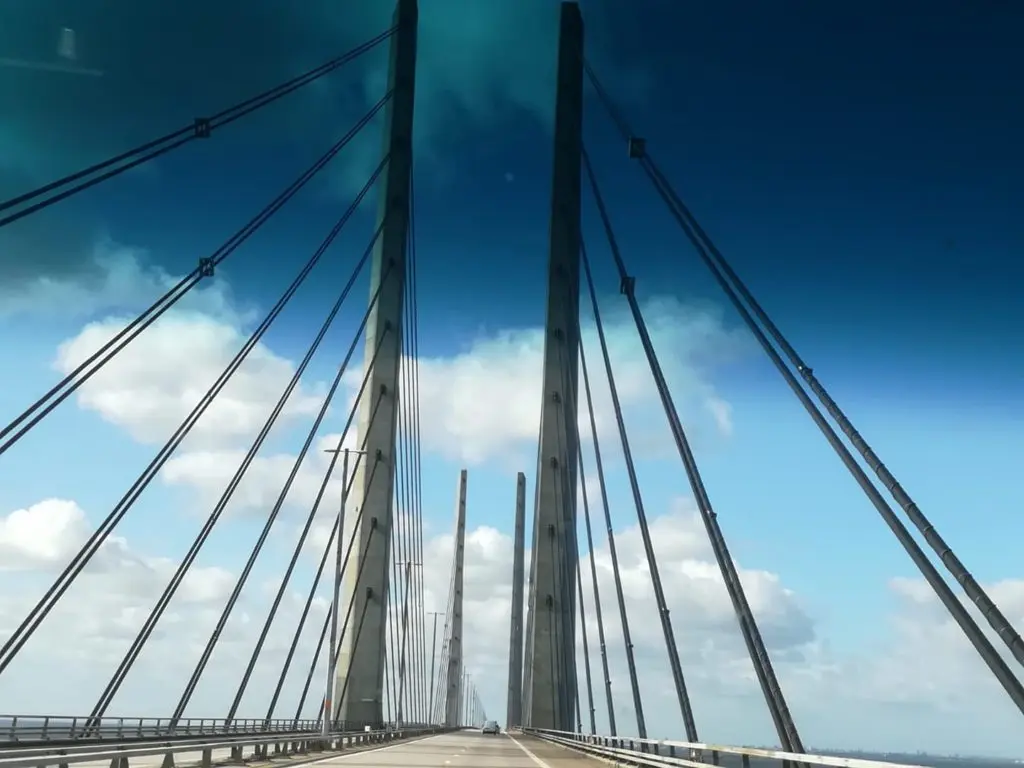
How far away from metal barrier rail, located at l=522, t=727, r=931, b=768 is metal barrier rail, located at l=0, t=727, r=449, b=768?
28.5 feet

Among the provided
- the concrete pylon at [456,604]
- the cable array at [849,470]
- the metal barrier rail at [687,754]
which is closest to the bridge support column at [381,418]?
the metal barrier rail at [687,754]

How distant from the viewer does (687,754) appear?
23.0 m

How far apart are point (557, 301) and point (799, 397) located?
30638mm

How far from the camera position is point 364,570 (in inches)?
1916

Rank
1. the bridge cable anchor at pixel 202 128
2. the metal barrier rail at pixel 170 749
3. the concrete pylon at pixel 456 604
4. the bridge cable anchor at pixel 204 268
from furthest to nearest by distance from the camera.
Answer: the concrete pylon at pixel 456 604, the bridge cable anchor at pixel 204 268, the bridge cable anchor at pixel 202 128, the metal barrier rail at pixel 170 749

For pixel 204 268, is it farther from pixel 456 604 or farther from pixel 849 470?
pixel 456 604

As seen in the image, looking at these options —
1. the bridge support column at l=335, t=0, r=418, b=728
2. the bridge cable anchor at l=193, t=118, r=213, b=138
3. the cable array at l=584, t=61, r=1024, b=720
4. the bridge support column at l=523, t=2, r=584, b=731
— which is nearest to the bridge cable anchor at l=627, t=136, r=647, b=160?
the cable array at l=584, t=61, r=1024, b=720

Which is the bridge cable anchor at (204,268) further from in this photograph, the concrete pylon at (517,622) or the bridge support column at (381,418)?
the concrete pylon at (517,622)

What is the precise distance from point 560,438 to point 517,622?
63.5 metres

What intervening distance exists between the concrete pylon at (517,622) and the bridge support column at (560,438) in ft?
179

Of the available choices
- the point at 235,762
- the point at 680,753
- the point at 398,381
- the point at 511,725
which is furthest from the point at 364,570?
the point at 511,725

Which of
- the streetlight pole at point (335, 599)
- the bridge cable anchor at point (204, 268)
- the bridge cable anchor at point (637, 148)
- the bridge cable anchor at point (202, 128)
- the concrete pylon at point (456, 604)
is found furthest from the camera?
the concrete pylon at point (456, 604)

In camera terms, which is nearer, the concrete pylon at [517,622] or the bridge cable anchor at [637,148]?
the bridge cable anchor at [637,148]

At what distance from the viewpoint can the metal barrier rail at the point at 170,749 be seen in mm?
16125
